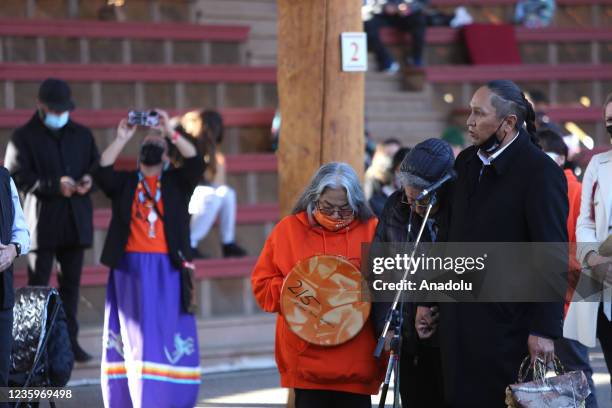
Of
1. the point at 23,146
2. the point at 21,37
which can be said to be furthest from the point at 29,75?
the point at 23,146

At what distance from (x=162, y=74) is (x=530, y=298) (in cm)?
694

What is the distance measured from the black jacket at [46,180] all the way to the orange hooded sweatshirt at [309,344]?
10.0ft

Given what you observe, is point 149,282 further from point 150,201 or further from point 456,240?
point 456,240

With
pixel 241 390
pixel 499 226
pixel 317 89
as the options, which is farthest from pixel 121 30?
pixel 499 226

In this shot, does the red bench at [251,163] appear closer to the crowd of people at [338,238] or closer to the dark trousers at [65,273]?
the crowd of people at [338,238]

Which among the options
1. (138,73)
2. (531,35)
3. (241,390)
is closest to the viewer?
(241,390)

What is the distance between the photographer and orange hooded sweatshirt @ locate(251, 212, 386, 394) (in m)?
4.99

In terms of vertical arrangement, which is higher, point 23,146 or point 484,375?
point 23,146

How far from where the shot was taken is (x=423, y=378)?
5051 mm

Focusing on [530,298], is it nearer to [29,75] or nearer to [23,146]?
[23,146]

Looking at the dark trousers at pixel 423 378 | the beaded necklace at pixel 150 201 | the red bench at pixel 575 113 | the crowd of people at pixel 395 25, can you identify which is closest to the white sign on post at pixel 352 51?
the beaded necklace at pixel 150 201

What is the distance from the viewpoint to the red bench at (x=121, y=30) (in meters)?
11.1

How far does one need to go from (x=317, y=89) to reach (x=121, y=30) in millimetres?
5309

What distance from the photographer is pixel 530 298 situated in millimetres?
4457
